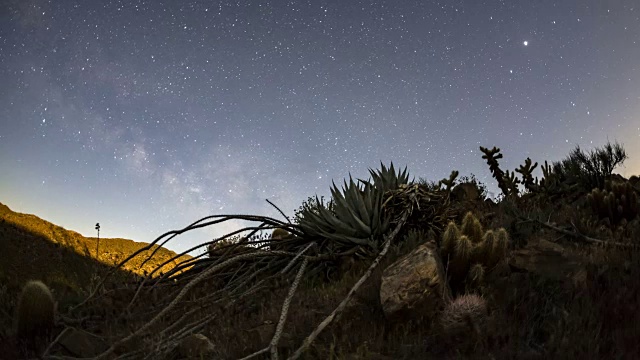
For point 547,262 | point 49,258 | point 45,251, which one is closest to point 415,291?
point 547,262

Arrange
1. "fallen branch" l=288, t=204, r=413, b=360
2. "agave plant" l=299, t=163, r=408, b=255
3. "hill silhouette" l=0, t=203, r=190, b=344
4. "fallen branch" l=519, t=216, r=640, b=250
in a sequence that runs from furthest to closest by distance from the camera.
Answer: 1. "hill silhouette" l=0, t=203, r=190, b=344
2. "agave plant" l=299, t=163, r=408, b=255
3. "fallen branch" l=519, t=216, r=640, b=250
4. "fallen branch" l=288, t=204, r=413, b=360

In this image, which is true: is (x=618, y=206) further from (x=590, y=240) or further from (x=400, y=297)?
(x=400, y=297)

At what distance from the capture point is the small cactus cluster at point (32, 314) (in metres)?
4.82

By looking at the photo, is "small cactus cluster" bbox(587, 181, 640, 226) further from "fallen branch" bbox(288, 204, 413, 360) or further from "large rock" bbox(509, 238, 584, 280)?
"fallen branch" bbox(288, 204, 413, 360)

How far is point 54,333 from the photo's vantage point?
16.0 feet

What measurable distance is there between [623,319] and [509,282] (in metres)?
0.99

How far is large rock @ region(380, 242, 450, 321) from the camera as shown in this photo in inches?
154

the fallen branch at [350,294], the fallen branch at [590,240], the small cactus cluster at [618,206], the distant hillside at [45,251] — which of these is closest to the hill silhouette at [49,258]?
the distant hillside at [45,251]

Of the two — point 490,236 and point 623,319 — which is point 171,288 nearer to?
point 490,236

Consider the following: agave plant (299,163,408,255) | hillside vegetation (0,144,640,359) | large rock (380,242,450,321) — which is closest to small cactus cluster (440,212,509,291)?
hillside vegetation (0,144,640,359)

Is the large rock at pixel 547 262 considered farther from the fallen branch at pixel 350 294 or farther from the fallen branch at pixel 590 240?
the fallen branch at pixel 350 294

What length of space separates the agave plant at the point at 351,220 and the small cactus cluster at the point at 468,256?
4.52ft

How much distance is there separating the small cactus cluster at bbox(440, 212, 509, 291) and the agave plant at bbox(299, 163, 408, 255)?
1.38 meters

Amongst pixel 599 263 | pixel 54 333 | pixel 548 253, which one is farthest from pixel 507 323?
pixel 54 333
